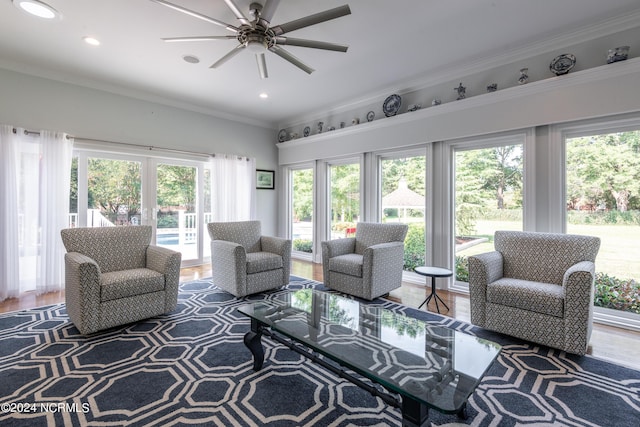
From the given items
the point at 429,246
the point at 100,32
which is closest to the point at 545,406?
the point at 429,246

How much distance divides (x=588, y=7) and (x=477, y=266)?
7.73ft

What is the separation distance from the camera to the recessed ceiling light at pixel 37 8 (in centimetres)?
241

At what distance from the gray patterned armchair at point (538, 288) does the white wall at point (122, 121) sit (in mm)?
4310

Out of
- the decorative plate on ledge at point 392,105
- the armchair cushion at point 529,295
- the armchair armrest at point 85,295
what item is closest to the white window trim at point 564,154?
the armchair cushion at point 529,295

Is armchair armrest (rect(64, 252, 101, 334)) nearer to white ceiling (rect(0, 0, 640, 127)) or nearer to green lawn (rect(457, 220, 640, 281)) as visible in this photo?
white ceiling (rect(0, 0, 640, 127))

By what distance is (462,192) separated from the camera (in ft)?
12.7

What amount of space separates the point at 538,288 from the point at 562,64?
222cm

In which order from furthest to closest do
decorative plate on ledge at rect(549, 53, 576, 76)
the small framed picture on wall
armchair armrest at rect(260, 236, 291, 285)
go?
the small framed picture on wall → armchair armrest at rect(260, 236, 291, 285) → decorative plate on ledge at rect(549, 53, 576, 76)

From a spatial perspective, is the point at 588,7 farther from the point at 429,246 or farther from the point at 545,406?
the point at 545,406

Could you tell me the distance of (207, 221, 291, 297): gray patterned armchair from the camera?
3393 millimetres

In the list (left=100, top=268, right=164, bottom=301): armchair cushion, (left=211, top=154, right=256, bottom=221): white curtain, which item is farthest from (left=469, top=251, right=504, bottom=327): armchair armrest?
(left=211, top=154, right=256, bottom=221): white curtain

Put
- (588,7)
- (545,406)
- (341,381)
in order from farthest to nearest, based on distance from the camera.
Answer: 1. (588,7)
2. (341,381)
3. (545,406)

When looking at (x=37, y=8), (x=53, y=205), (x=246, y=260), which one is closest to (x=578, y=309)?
(x=246, y=260)

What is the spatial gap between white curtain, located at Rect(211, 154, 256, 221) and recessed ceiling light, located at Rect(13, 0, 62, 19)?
2.79m
